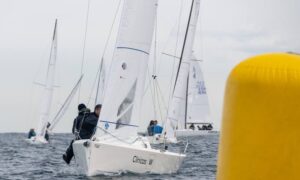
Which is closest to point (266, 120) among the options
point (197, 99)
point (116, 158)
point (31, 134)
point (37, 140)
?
point (116, 158)

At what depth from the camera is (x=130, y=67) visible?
15141 mm

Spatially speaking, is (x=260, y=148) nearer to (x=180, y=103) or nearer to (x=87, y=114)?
(x=87, y=114)

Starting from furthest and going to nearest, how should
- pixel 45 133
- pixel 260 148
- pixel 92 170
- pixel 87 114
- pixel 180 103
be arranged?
pixel 45 133 → pixel 180 103 → pixel 87 114 → pixel 92 170 → pixel 260 148

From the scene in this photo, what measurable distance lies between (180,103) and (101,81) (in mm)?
11755

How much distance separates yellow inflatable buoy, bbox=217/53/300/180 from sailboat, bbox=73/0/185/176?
7680 millimetres

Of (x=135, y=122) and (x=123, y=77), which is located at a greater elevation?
(x=123, y=77)

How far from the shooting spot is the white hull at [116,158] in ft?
44.0

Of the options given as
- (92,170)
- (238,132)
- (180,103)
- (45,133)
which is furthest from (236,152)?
(45,133)

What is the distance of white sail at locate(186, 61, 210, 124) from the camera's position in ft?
154

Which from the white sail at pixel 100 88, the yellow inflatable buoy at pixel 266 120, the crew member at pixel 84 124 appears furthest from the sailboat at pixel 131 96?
the white sail at pixel 100 88

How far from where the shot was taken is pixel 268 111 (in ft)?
20.3

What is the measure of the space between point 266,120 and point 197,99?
42.9m

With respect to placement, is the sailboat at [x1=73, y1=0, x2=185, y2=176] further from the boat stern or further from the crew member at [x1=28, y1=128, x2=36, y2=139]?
the crew member at [x1=28, y1=128, x2=36, y2=139]

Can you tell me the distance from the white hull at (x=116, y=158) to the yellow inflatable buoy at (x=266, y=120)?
7249mm
